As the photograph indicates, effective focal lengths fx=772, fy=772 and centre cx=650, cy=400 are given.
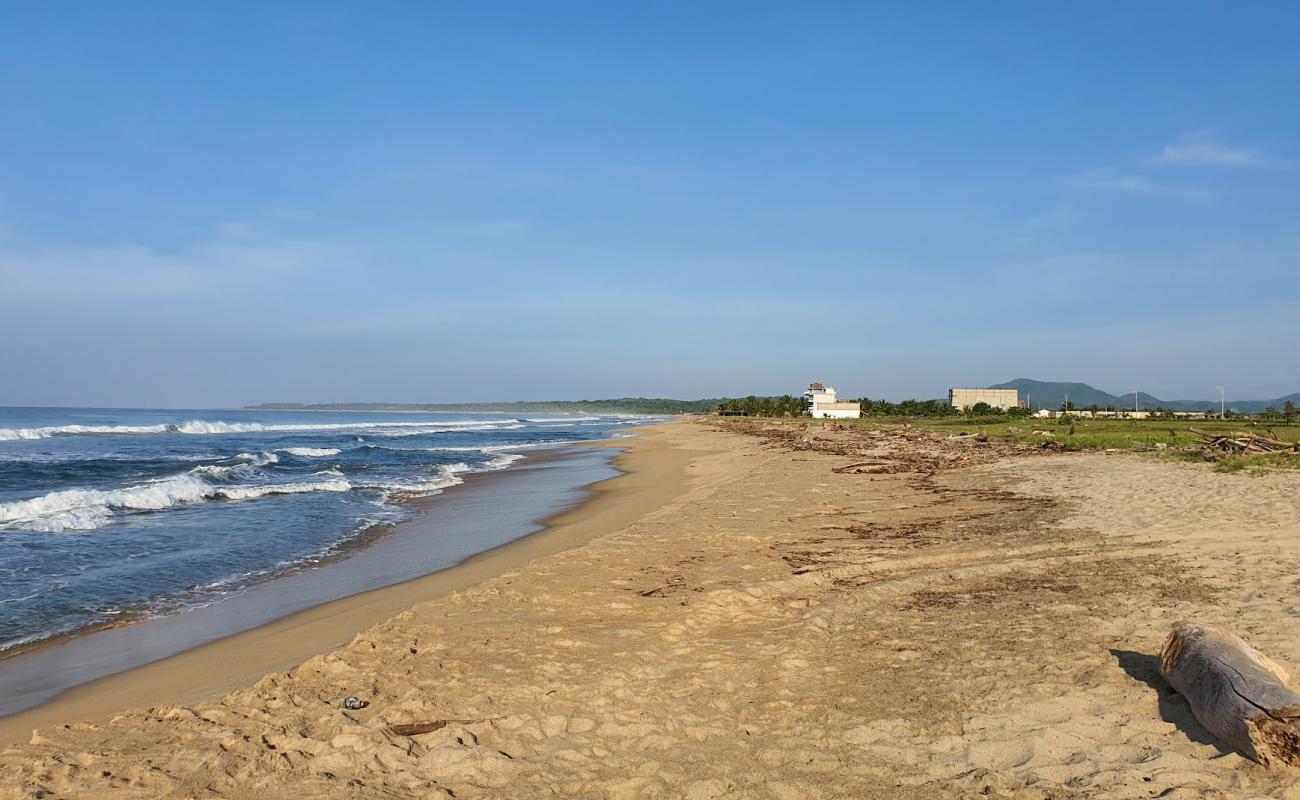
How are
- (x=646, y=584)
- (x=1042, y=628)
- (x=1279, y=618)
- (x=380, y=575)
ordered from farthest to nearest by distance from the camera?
1. (x=380, y=575)
2. (x=646, y=584)
3. (x=1042, y=628)
4. (x=1279, y=618)

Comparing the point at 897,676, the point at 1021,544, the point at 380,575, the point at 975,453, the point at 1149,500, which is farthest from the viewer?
the point at 975,453

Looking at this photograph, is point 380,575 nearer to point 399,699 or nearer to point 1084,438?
point 399,699

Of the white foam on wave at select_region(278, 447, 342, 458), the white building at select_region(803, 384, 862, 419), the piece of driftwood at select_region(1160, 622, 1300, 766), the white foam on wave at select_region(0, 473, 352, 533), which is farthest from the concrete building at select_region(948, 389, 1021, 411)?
the piece of driftwood at select_region(1160, 622, 1300, 766)

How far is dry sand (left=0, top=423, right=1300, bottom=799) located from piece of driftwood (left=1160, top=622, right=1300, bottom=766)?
12 centimetres

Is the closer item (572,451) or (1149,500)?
(1149,500)

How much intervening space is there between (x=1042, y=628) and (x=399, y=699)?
204 inches

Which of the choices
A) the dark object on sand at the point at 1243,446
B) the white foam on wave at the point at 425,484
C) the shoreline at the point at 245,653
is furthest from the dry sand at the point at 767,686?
the white foam on wave at the point at 425,484

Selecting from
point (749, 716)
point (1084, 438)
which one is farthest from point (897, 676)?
point (1084, 438)

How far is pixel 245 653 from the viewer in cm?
732

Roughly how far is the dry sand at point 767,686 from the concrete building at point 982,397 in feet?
323

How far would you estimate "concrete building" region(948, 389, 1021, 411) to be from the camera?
102 meters

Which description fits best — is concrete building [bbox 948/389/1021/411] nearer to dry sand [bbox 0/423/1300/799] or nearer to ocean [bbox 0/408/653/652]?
ocean [bbox 0/408/653/652]

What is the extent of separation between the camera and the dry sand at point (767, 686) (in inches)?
166

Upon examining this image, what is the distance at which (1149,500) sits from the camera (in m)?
13.3
